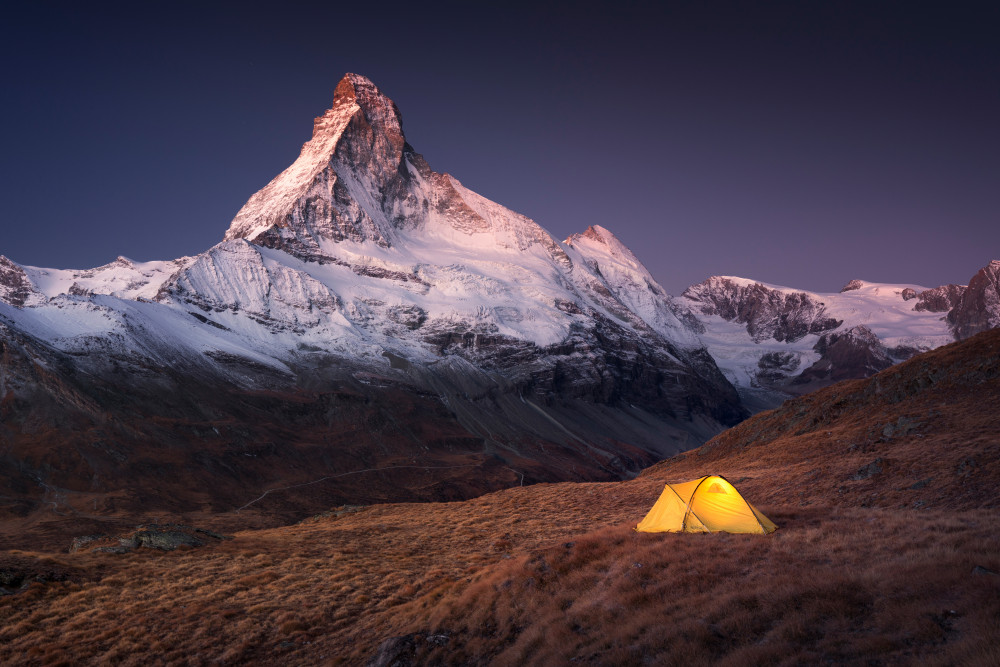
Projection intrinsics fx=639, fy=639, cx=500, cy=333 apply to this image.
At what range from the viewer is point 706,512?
26172 millimetres

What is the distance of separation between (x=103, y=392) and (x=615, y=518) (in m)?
137

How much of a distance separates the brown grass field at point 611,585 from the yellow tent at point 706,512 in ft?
3.73

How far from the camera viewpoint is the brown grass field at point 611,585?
13750mm

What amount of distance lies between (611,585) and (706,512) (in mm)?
8856

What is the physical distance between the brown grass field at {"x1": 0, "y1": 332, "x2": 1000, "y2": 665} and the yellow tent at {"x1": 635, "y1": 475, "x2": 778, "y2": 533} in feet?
3.73

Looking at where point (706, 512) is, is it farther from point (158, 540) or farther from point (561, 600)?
point (158, 540)

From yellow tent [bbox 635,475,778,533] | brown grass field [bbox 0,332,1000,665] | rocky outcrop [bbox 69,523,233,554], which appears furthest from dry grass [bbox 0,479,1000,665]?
yellow tent [bbox 635,475,778,533]

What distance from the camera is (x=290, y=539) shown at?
42156mm

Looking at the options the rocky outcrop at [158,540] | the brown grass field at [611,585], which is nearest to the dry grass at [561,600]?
the brown grass field at [611,585]

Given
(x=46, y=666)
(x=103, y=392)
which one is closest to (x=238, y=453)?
(x=103, y=392)

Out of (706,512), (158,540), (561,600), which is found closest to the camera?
(561,600)

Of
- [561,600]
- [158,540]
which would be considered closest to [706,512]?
[561,600]

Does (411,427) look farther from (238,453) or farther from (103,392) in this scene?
(103,392)

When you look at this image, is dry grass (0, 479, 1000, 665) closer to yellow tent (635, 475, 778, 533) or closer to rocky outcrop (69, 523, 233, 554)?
rocky outcrop (69, 523, 233, 554)
